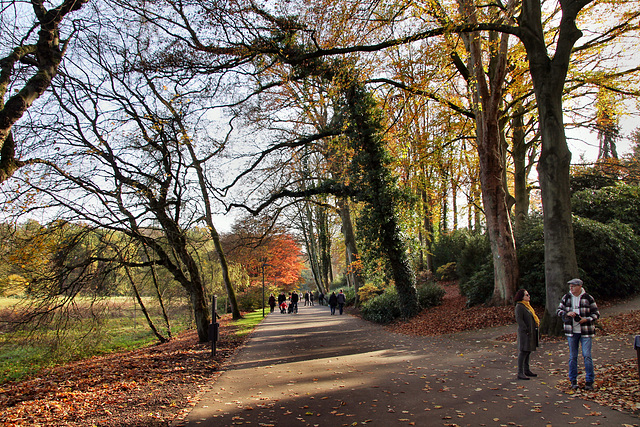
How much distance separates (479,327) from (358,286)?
41.3 ft

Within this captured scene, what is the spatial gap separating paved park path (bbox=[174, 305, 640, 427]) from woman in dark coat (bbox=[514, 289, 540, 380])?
10.3 inches

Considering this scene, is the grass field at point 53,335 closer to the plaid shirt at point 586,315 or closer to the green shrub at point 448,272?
the plaid shirt at point 586,315

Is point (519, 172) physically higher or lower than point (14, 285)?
higher

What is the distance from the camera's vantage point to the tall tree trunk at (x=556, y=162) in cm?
928

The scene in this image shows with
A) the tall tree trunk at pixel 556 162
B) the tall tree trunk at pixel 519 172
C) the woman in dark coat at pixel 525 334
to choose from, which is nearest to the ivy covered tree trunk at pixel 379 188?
the tall tree trunk at pixel 519 172

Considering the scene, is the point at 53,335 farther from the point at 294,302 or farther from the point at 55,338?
the point at 294,302

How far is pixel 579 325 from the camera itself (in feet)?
19.2

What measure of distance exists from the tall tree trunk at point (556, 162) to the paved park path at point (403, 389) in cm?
151

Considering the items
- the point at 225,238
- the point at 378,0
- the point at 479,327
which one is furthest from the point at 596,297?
the point at 225,238

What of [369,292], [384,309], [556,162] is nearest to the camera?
[556,162]

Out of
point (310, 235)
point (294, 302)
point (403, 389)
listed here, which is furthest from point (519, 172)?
point (310, 235)

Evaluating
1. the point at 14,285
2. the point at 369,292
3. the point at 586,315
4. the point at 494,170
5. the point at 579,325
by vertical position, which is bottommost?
the point at 369,292

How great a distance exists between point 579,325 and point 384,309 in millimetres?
12021

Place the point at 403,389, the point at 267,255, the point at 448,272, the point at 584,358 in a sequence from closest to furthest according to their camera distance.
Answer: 1. the point at 584,358
2. the point at 403,389
3. the point at 448,272
4. the point at 267,255
